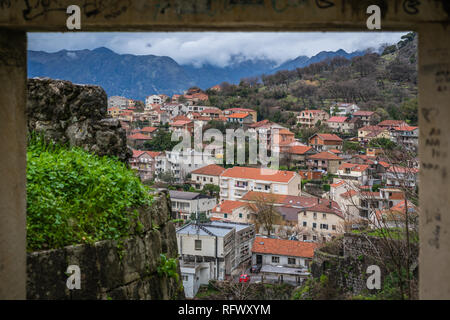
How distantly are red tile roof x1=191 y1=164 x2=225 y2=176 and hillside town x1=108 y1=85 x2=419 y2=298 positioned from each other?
0.08m

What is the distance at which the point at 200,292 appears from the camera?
44.6 feet

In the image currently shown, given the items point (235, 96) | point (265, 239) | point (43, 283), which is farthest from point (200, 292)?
point (235, 96)

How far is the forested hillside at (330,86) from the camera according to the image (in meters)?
35.0

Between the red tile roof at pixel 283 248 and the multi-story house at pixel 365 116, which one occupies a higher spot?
the multi-story house at pixel 365 116

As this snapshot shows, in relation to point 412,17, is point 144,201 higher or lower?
lower

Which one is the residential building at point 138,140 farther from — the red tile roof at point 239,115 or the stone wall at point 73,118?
the stone wall at point 73,118

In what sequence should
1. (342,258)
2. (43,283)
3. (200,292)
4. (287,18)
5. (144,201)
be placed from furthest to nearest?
(200,292), (342,258), (144,201), (43,283), (287,18)

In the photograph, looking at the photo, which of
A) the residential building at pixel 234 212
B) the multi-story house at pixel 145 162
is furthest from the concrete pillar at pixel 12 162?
the multi-story house at pixel 145 162

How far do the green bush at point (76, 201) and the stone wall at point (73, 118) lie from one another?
40.6 inches

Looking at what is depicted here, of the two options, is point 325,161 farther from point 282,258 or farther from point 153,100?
point 153,100

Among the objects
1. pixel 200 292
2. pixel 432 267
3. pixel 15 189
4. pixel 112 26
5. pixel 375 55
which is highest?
pixel 375 55

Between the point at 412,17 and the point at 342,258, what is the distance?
1049 cm

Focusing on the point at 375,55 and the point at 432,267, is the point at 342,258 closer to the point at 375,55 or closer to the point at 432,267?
the point at 432,267

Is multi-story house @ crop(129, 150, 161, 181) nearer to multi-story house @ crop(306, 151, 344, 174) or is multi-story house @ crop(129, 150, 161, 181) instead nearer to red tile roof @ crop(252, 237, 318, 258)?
multi-story house @ crop(306, 151, 344, 174)
